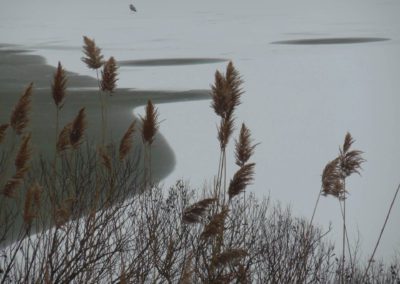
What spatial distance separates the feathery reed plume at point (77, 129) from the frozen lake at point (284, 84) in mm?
7282

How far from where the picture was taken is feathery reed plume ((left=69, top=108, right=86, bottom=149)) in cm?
527

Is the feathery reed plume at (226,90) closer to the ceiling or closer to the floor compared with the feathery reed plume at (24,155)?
closer to the ceiling

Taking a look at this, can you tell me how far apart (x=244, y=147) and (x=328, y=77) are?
4587 centimetres

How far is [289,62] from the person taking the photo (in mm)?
55250

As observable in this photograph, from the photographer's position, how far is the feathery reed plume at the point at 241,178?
15.2 ft

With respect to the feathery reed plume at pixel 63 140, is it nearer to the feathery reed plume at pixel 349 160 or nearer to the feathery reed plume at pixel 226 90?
the feathery reed plume at pixel 226 90

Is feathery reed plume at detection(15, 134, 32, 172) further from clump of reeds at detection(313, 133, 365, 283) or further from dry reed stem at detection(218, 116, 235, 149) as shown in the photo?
clump of reeds at detection(313, 133, 365, 283)

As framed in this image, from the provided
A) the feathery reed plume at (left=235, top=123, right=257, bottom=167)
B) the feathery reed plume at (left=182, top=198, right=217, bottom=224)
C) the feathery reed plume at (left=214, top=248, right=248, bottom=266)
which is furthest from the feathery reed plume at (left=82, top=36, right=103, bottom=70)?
the feathery reed plume at (left=214, top=248, right=248, bottom=266)

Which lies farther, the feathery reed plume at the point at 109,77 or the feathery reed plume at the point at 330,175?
the feathery reed plume at the point at 109,77

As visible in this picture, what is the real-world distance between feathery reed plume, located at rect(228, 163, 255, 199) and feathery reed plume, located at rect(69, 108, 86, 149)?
1.18 metres

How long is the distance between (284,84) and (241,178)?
42.4m

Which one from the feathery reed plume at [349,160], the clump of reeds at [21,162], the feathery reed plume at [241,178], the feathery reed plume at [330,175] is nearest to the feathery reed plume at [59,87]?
the clump of reeds at [21,162]

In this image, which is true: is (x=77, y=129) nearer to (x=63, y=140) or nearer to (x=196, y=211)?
(x=63, y=140)

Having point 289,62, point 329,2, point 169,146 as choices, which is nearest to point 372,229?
point 169,146
